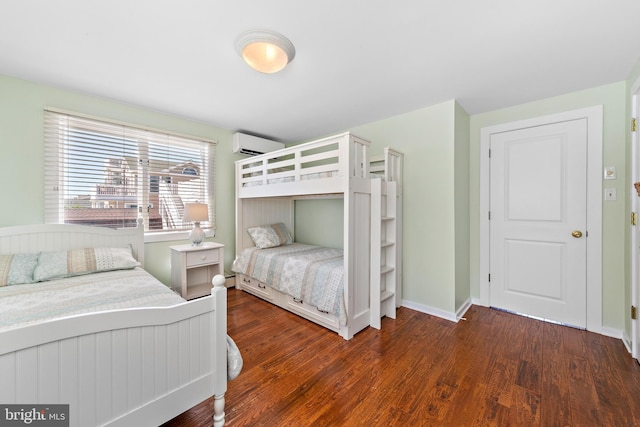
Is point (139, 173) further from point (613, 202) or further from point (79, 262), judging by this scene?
point (613, 202)

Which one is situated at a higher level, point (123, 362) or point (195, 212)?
point (195, 212)

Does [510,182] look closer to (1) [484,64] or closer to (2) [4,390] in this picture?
(1) [484,64]

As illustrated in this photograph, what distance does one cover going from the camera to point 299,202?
4.08 metres

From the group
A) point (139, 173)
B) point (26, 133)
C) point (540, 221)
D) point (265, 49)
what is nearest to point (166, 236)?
point (139, 173)

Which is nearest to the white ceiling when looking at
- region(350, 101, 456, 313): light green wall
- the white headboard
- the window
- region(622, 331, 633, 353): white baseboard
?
region(350, 101, 456, 313): light green wall

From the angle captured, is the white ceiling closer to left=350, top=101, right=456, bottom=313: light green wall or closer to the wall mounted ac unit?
left=350, top=101, right=456, bottom=313: light green wall

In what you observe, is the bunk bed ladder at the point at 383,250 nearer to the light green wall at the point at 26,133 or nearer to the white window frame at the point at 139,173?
the white window frame at the point at 139,173

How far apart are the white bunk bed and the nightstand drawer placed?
58 cm

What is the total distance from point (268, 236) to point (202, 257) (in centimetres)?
87

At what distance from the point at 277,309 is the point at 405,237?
165cm

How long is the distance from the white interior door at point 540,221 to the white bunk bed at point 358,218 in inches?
41.8

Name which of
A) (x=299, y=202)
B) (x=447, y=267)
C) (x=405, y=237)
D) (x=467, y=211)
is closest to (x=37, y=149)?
(x=299, y=202)

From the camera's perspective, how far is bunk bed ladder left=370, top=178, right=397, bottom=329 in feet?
7.82

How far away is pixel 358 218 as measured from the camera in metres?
2.28
